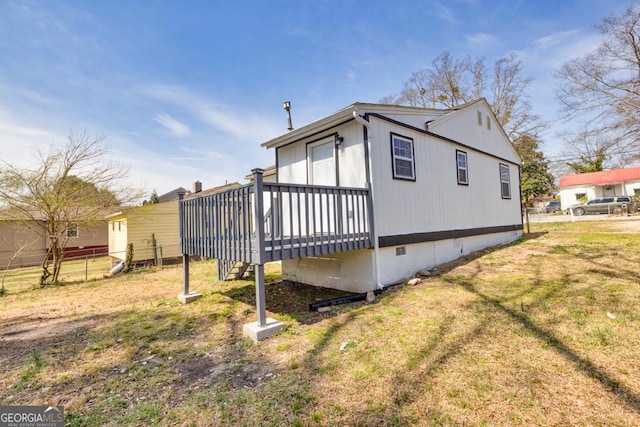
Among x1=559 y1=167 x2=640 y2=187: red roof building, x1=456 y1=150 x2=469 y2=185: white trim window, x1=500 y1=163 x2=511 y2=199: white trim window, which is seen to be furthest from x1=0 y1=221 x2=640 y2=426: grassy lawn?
x1=559 y1=167 x2=640 y2=187: red roof building

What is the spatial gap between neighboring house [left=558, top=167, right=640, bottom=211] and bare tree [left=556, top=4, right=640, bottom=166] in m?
Result: 16.2

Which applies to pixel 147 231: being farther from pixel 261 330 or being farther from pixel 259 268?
pixel 261 330

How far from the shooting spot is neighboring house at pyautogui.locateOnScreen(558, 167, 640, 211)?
2869cm

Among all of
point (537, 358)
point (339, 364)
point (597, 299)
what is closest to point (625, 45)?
point (597, 299)

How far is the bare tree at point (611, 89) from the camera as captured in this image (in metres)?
14.8

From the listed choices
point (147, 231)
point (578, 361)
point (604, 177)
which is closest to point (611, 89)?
point (578, 361)

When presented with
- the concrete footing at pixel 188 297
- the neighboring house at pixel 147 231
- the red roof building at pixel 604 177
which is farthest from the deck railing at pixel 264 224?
the red roof building at pixel 604 177

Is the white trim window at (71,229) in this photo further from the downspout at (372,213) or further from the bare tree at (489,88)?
the bare tree at (489,88)

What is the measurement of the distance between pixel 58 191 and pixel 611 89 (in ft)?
83.0

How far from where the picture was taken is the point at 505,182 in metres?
11.3

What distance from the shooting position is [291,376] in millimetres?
3057

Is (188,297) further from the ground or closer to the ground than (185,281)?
closer to the ground

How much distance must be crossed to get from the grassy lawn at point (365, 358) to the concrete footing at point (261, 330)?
125mm

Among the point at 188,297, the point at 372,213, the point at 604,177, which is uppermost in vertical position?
the point at 604,177
